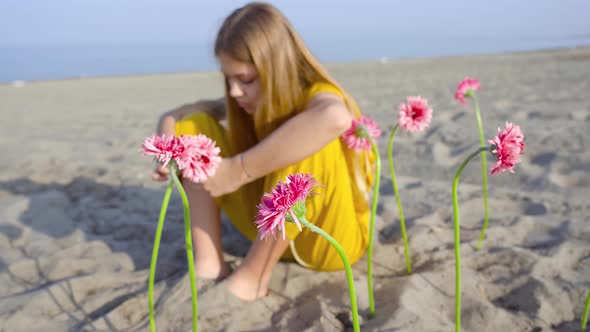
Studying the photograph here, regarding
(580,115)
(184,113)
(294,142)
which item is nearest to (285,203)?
(294,142)

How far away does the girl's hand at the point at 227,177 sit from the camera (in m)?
1.47

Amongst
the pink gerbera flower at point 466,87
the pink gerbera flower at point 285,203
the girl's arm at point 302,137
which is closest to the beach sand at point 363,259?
the girl's arm at point 302,137

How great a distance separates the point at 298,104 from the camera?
5.37 ft

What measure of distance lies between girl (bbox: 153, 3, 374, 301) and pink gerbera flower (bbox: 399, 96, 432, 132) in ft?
0.59

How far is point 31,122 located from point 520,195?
537 centimetres

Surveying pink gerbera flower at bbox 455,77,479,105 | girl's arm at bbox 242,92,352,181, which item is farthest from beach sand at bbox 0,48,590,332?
pink gerbera flower at bbox 455,77,479,105

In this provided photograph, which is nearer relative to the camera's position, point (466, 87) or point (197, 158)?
point (197, 158)

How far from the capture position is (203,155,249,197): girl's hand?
1.47m

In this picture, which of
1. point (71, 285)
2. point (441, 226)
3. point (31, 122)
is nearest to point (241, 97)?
point (71, 285)

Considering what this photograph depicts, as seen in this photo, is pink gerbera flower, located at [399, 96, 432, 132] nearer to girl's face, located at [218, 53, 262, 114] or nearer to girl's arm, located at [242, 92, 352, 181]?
girl's arm, located at [242, 92, 352, 181]

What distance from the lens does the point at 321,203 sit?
4.81 ft

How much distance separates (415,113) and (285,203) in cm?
79

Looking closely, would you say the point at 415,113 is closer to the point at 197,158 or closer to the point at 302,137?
the point at 302,137

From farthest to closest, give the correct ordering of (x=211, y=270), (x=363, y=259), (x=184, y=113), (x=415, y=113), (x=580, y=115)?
(x=580, y=115) → (x=184, y=113) → (x=363, y=259) → (x=211, y=270) → (x=415, y=113)
